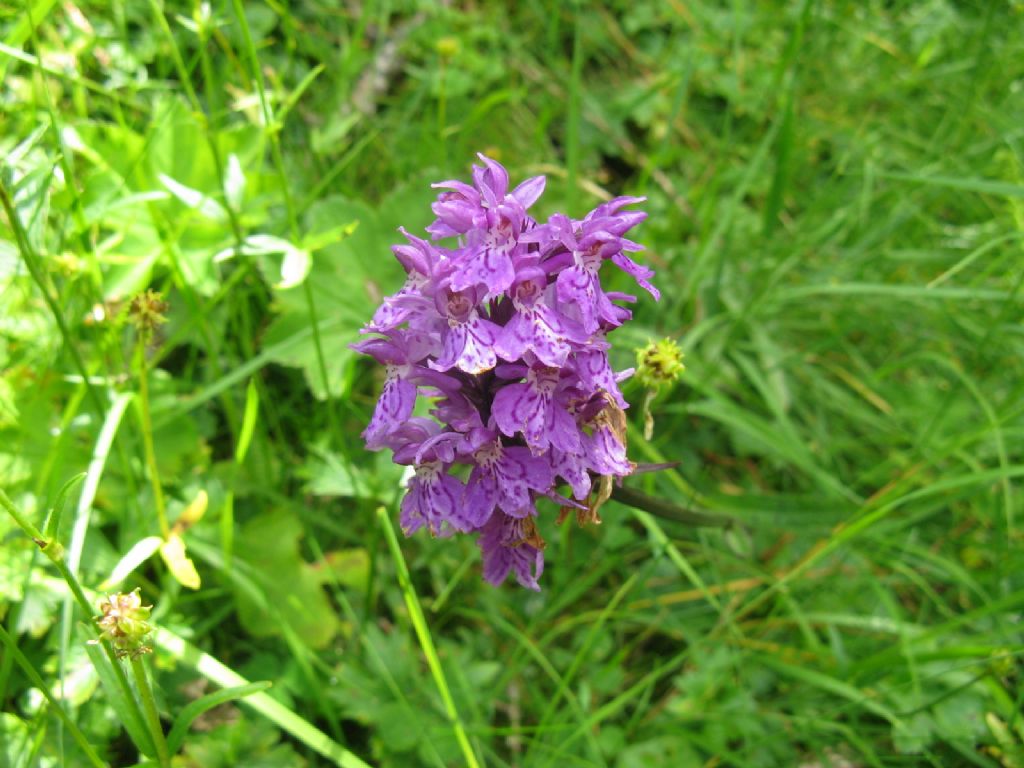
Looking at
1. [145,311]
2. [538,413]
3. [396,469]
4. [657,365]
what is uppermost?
[145,311]

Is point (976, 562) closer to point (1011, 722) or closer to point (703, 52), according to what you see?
point (1011, 722)

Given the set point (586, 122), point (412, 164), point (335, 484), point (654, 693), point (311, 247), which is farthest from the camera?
point (586, 122)

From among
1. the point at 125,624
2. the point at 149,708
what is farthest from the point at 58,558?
the point at 149,708

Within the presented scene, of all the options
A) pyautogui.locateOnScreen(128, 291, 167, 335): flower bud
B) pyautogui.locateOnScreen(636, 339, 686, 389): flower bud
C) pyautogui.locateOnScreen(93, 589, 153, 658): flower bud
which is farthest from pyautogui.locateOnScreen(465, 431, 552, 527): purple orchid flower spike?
pyautogui.locateOnScreen(128, 291, 167, 335): flower bud

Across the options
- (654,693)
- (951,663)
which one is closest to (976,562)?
(951,663)

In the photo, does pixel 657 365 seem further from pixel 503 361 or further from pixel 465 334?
pixel 465 334

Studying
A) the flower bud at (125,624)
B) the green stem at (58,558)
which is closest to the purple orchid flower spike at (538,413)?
the flower bud at (125,624)
